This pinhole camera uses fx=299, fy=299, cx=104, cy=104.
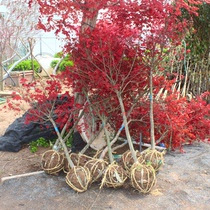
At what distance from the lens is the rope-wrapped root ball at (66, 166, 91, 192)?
102 inches

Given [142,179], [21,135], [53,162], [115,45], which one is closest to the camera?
[142,179]

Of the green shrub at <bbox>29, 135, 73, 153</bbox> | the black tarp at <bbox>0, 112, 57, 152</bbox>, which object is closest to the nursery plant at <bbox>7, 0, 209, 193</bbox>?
the green shrub at <bbox>29, 135, 73, 153</bbox>

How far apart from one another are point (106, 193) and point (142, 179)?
→ 13.5 inches

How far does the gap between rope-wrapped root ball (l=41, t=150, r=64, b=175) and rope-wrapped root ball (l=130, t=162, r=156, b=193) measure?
0.76 m

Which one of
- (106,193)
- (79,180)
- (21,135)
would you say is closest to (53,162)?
(79,180)

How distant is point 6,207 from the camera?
2414 millimetres

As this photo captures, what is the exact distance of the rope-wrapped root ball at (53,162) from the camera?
114 inches

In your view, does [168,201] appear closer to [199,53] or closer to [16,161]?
[16,161]

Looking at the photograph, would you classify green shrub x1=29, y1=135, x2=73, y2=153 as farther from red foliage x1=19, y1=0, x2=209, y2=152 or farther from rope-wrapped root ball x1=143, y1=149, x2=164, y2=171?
rope-wrapped root ball x1=143, y1=149, x2=164, y2=171

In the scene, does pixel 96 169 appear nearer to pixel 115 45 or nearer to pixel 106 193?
pixel 106 193

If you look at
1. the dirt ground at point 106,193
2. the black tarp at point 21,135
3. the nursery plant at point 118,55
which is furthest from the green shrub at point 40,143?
the nursery plant at point 118,55

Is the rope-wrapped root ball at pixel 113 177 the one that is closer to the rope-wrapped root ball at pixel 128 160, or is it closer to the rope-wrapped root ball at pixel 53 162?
the rope-wrapped root ball at pixel 128 160

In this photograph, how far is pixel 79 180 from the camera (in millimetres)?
2588

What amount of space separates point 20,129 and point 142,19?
2075mm
